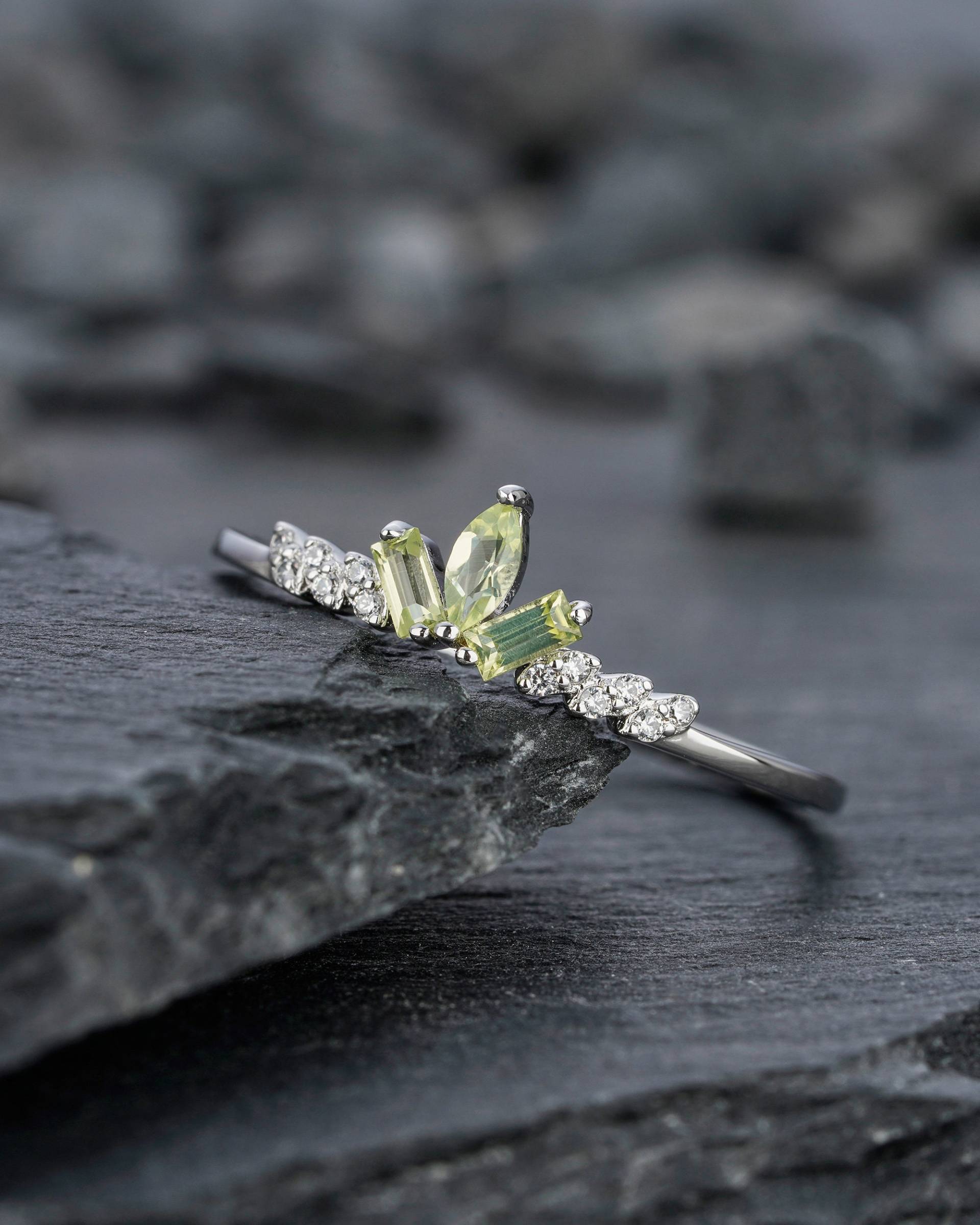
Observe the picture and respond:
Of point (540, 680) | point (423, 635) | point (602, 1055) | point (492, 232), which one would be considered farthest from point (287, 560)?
point (492, 232)

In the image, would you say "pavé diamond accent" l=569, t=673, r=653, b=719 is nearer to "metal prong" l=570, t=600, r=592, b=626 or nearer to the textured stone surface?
"metal prong" l=570, t=600, r=592, b=626

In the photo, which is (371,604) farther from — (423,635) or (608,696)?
(608,696)

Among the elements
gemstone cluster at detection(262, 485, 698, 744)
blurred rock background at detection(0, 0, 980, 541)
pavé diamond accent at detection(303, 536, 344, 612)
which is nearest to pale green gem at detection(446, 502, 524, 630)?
gemstone cluster at detection(262, 485, 698, 744)

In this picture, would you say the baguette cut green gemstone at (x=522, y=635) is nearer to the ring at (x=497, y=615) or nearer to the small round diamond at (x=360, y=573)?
the ring at (x=497, y=615)

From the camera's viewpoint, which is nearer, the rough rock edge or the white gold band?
the rough rock edge

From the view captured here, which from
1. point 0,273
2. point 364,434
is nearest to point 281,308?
point 0,273

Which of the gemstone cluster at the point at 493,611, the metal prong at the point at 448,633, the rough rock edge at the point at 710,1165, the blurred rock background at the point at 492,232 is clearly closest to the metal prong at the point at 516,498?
the gemstone cluster at the point at 493,611
